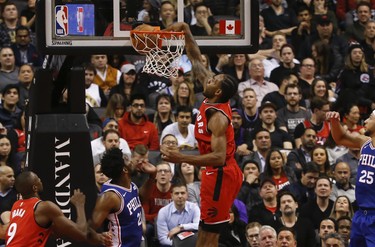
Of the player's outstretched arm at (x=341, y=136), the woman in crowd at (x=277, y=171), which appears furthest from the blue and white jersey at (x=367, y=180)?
the woman in crowd at (x=277, y=171)

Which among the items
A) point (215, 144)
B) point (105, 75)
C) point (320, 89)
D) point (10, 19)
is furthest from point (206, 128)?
point (10, 19)

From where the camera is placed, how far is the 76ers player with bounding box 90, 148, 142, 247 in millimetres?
10422

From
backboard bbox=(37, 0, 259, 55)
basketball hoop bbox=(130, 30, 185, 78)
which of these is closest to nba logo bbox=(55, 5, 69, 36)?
backboard bbox=(37, 0, 259, 55)

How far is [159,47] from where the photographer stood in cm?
1147

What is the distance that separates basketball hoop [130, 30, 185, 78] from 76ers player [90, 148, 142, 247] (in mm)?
1242

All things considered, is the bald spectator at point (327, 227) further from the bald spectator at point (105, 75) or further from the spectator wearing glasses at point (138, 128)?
the bald spectator at point (105, 75)

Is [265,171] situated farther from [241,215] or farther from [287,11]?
[287,11]

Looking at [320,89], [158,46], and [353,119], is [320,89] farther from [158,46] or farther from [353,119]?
[158,46]

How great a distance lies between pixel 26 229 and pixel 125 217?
0.91 meters

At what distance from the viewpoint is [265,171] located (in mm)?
14969

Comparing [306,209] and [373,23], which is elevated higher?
[373,23]

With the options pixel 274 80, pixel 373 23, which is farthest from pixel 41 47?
pixel 373 23

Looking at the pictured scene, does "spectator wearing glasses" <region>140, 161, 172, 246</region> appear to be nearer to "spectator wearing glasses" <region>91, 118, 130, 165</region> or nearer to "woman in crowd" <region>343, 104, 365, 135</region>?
"spectator wearing glasses" <region>91, 118, 130, 165</region>

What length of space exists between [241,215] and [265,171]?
103 cm
